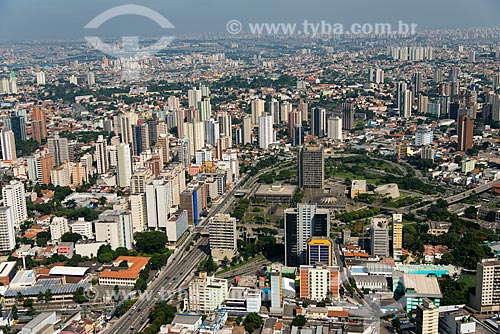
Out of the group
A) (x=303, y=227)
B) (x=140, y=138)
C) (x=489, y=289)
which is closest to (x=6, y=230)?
(x=303, y=227)

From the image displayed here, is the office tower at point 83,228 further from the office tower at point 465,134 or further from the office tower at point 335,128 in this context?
the office tower at point 465,134

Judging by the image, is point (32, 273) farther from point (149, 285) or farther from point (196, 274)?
point (196, 274)

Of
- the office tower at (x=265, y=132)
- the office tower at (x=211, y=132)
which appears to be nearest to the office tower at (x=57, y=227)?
the office tower at (x=211, y=132)

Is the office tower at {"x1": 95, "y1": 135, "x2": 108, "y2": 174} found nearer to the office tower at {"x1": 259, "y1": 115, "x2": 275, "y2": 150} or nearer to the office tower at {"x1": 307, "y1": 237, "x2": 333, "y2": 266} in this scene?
the office tower at {"x1": 259, "y1": 115, "x2": 275, "y2": 150}

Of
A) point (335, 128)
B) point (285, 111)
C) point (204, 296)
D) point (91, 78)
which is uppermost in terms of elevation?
point (91, 78)

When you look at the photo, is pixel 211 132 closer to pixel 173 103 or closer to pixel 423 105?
pixel 173 103

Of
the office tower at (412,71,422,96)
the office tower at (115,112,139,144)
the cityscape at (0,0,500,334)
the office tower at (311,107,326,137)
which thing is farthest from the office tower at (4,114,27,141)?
the office tower at (412,71,422,96)
